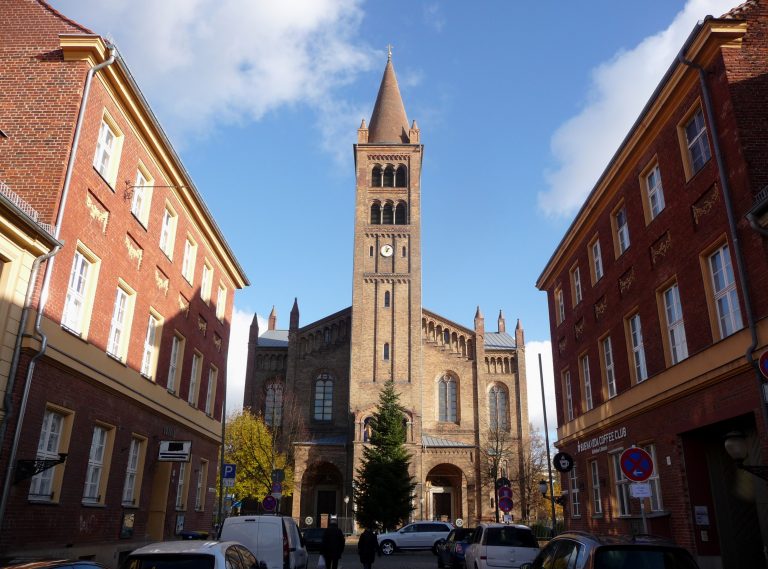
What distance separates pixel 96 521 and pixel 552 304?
18178 millimetres

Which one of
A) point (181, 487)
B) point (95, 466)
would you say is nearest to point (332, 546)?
point (181, 487)

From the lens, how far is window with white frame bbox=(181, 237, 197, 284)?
20609mm

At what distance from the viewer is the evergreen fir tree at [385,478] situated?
42594 millimetres

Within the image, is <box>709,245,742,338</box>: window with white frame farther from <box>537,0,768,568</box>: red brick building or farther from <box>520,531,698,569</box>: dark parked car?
<box>520,531,698,569</box>: dark parked car

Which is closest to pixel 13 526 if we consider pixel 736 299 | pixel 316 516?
pixel 736 299

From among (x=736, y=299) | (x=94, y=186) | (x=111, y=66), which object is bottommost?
(x=736, y=299)

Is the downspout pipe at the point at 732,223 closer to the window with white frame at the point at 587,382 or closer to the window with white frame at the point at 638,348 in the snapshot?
the window with white frame at the point at 638,348

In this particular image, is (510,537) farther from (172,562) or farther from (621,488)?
(172,562)

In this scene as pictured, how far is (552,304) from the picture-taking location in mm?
26141

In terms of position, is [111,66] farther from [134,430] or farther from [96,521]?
[96,521]

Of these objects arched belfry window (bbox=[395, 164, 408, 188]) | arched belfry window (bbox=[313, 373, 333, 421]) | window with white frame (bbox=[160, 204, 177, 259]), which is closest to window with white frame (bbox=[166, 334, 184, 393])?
window with white frame (bbox=[160, 204, 177, 259])

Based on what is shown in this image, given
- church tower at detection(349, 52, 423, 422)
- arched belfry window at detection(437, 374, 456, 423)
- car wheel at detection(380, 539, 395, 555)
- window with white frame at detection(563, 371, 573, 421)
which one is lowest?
car wheel at detection(380, 539, 395, 555)

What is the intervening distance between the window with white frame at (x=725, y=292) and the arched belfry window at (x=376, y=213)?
44.2 metres

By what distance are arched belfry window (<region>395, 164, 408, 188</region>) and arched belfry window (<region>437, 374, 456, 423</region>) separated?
1744 cm
